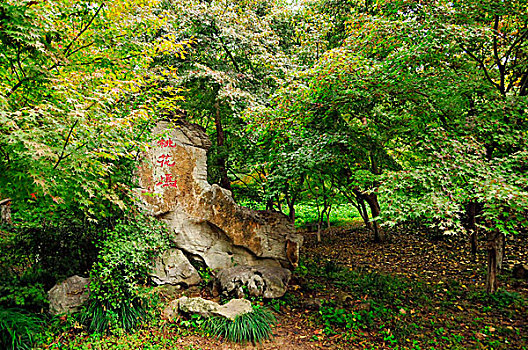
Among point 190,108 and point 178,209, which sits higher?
point 190,108

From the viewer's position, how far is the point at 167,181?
5434 millimetres

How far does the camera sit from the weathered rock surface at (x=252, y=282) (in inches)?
195

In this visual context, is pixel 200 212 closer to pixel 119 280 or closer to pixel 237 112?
pixel 119 280

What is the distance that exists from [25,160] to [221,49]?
5198 mm

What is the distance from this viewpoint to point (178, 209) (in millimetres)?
5512

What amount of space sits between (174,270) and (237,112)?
11.0 feet

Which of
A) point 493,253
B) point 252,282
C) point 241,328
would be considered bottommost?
point 241,328

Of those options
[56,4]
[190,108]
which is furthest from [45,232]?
[190,108]

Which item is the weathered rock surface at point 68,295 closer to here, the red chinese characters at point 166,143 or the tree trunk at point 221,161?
the red chinese characters at point 166,143

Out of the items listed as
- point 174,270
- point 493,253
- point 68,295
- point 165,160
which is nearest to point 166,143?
point 165,160

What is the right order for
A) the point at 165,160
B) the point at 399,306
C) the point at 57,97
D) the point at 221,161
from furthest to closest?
1. the point at 221,161
2. the point at 165,160
3. the point at 399,306
4. the point at 57,97

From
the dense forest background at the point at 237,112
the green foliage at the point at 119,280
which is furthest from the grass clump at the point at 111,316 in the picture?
the dense forest background at the point at 237,112

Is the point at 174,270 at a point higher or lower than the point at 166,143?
lower

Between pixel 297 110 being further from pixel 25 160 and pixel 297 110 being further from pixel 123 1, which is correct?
pixel 25 160
